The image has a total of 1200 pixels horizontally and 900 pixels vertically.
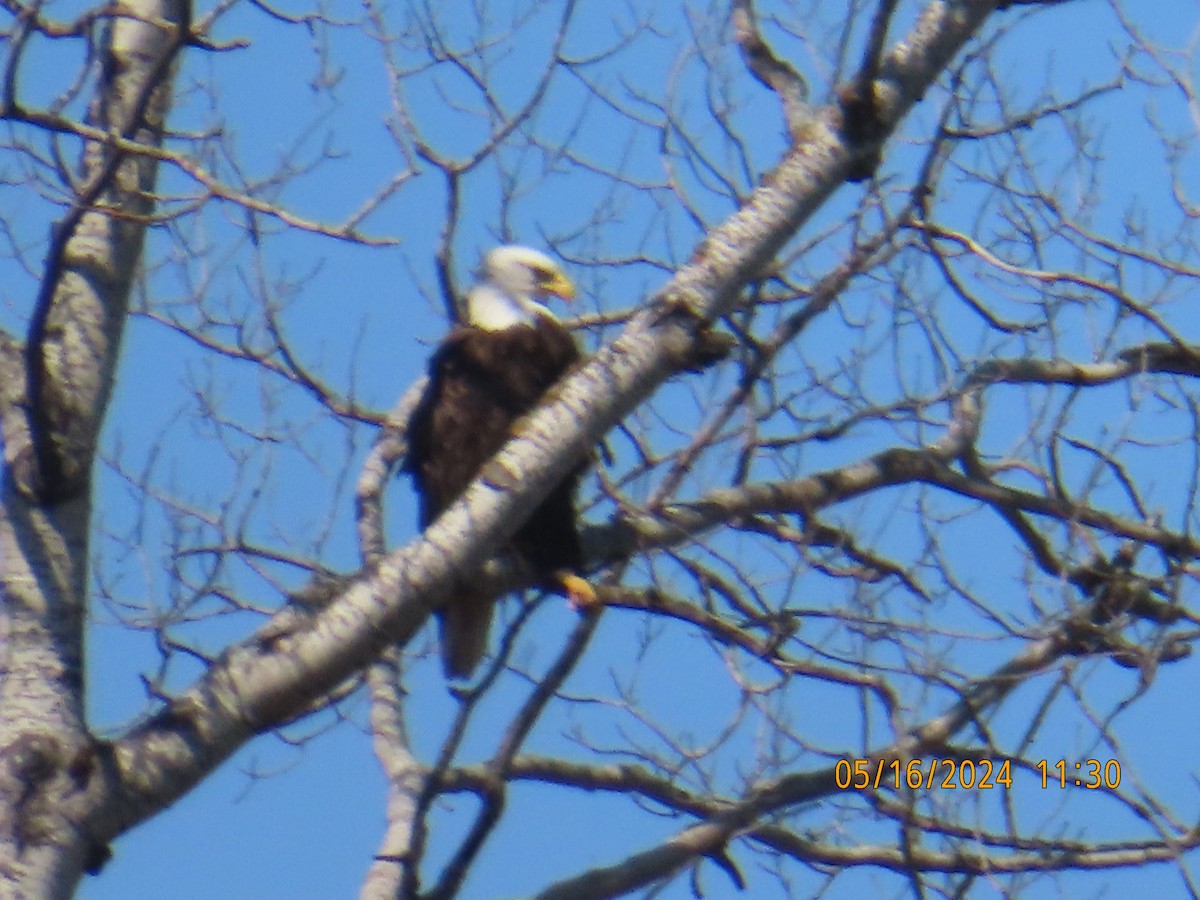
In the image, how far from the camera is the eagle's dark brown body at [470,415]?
149 inches

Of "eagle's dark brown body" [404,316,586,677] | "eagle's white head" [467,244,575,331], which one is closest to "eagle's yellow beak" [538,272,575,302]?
"eagle's white head" [467,244,575,331]

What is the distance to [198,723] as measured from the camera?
7.89ft

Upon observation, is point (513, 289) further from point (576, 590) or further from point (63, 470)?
point (63, 470)

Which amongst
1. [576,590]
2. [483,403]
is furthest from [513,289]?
[576,590]

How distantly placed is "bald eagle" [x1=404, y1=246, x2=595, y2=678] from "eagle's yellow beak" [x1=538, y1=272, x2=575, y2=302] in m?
0.06

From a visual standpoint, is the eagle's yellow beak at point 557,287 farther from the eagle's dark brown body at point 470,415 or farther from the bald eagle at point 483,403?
the eagle's dark brown body at point 470,415

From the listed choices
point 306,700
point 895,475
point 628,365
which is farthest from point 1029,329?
point 306,700

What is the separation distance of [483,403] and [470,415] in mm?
52

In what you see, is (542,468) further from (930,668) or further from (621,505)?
(930,668)

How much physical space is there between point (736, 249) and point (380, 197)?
590 millimetres

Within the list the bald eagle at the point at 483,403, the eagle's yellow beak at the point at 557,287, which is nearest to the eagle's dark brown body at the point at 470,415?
the bald eagle at the point at 483,403

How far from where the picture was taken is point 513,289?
14.4 feet

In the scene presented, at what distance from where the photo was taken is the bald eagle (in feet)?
12.1

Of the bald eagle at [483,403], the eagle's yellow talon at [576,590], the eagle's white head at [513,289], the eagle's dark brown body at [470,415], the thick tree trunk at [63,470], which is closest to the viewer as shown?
the thick tree trunk at [63,470]
